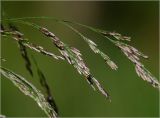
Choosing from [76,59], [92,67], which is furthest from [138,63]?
[92,67]

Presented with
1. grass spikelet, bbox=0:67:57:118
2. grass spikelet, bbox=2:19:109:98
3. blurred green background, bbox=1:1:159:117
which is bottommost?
blurred green background, bbox=1:1:159:117

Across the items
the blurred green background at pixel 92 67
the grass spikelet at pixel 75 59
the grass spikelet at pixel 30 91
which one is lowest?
the blurred green background at pixel 92 67

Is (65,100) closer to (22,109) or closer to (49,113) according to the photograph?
(22,109)

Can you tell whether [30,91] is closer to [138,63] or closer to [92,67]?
[138,63]

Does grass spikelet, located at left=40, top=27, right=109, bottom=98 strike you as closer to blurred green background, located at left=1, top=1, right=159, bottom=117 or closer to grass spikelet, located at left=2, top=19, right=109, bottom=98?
grass spikelet, located at left=2, top=19, right=109, bottom=98

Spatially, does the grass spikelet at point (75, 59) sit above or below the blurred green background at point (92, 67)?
above

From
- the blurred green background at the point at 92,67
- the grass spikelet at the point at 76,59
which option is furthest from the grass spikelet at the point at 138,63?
the blurred green background at the point at 92,67

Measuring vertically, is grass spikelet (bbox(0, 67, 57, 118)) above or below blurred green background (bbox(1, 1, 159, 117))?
above

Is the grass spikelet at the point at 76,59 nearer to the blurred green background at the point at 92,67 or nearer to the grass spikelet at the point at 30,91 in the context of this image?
the grass spikelet at the point at 30,91

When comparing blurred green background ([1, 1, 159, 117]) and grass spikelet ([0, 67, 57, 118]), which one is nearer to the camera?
grass spikelet ([0, 67, 57, 118])

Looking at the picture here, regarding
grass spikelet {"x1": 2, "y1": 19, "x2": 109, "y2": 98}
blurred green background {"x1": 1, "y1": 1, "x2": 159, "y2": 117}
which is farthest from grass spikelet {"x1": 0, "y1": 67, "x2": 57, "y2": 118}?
blurred green background {"x1": 1, "y1": 1, "x2": 159, "y2": 117}
